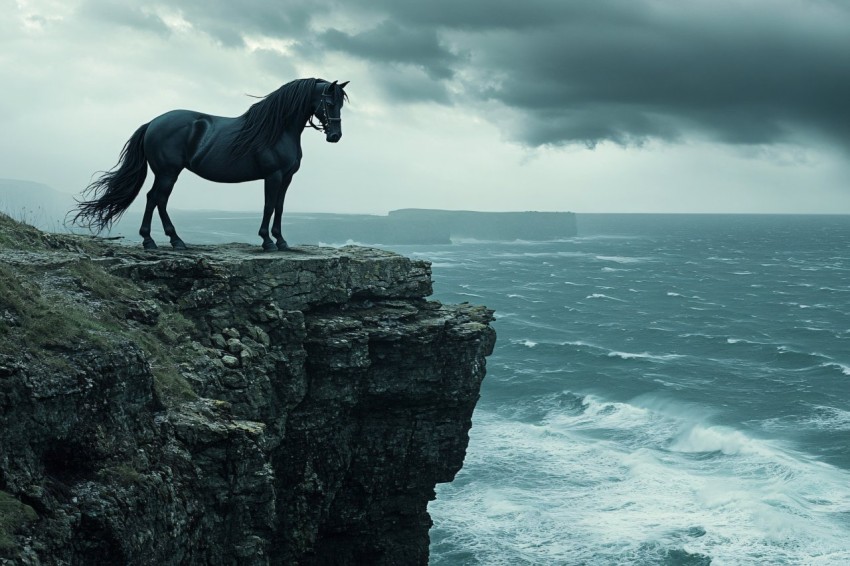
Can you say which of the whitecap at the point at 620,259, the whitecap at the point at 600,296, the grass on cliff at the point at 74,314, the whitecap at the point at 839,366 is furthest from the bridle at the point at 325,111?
the whitecap at the point at 620,259

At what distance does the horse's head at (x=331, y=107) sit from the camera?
75.5 feet

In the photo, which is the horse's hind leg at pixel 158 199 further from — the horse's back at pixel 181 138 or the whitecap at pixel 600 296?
the whitecap at pixel 600 296

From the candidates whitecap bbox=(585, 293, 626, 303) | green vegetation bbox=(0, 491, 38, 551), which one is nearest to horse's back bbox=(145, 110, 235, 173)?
green vegetation bbox=(0, 491, 38, 551)

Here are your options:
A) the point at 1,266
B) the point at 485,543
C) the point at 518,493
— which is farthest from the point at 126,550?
the point at 518,493

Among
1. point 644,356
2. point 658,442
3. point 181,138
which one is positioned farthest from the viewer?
point 644,356

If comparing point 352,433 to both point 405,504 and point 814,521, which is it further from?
point 814,521

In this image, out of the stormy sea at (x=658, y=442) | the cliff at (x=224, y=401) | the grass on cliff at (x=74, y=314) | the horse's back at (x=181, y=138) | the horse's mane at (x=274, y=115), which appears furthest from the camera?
the stormy sea at (x=658, y=442)

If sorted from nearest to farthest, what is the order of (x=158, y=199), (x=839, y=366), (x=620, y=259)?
(x=158, y=199)
(x=839, y=366)
(x=620, y=259)

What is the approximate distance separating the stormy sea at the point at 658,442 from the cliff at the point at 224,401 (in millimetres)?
14621

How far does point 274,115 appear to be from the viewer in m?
Result: 23.5

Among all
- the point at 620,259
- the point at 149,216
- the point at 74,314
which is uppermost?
the point at 149,216

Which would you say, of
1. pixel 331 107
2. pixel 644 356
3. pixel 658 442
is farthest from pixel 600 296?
pixel 331 107

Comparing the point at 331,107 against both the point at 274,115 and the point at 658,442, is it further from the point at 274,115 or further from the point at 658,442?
the point at 658,442

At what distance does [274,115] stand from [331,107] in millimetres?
1815
